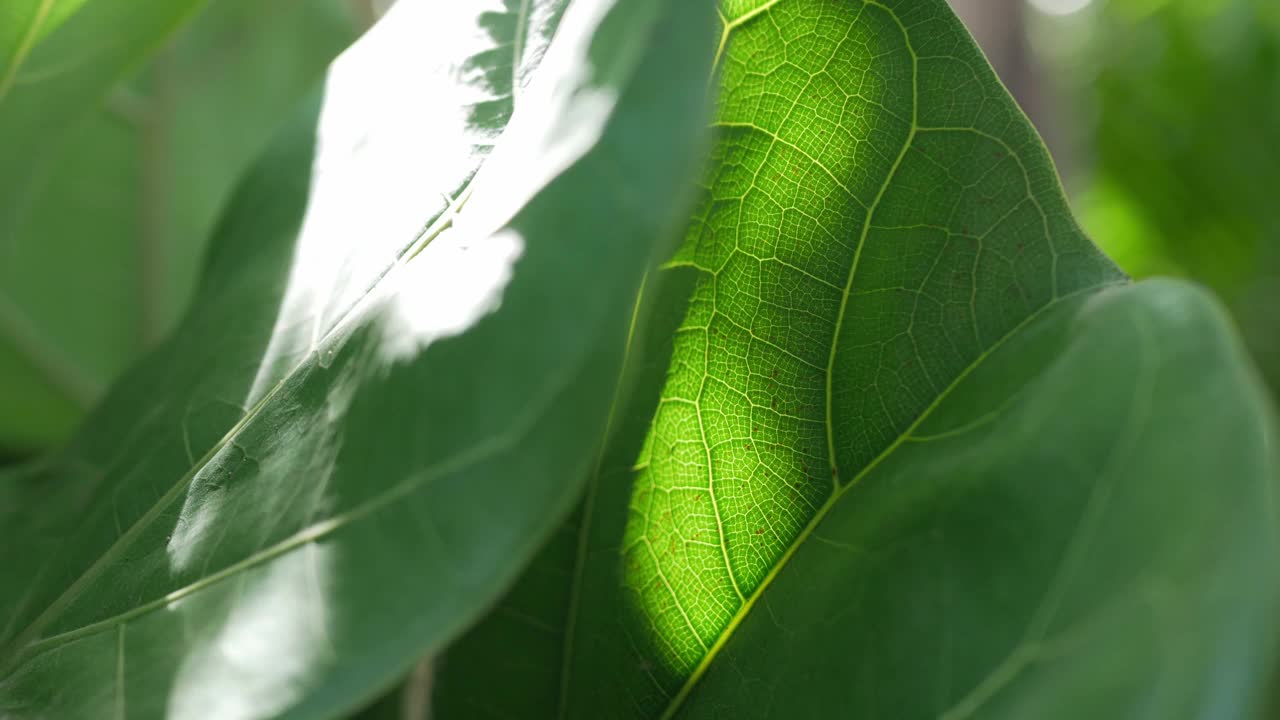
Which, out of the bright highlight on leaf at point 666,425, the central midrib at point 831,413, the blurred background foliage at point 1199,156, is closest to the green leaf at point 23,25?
the bright highlight on leaf at point 666,425

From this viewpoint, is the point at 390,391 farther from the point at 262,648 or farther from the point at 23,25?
the point at 23,25

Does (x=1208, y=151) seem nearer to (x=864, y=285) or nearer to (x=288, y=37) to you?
(x=288, y=37)

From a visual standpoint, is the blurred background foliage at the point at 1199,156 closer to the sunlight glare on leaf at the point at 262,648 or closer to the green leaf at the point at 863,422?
the green leaf at the point at 863,422

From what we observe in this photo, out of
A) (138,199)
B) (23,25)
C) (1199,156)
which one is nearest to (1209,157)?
(1199,156)

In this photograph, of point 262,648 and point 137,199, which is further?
point 137,199

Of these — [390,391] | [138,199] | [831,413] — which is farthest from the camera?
[138,199]

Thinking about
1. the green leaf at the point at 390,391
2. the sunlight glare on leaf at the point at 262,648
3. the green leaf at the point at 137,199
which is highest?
the green leaf at the point at 137,199

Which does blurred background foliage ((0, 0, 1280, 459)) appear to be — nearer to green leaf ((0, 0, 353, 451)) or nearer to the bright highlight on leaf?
green leaf ((0, 0, 353, 451))
